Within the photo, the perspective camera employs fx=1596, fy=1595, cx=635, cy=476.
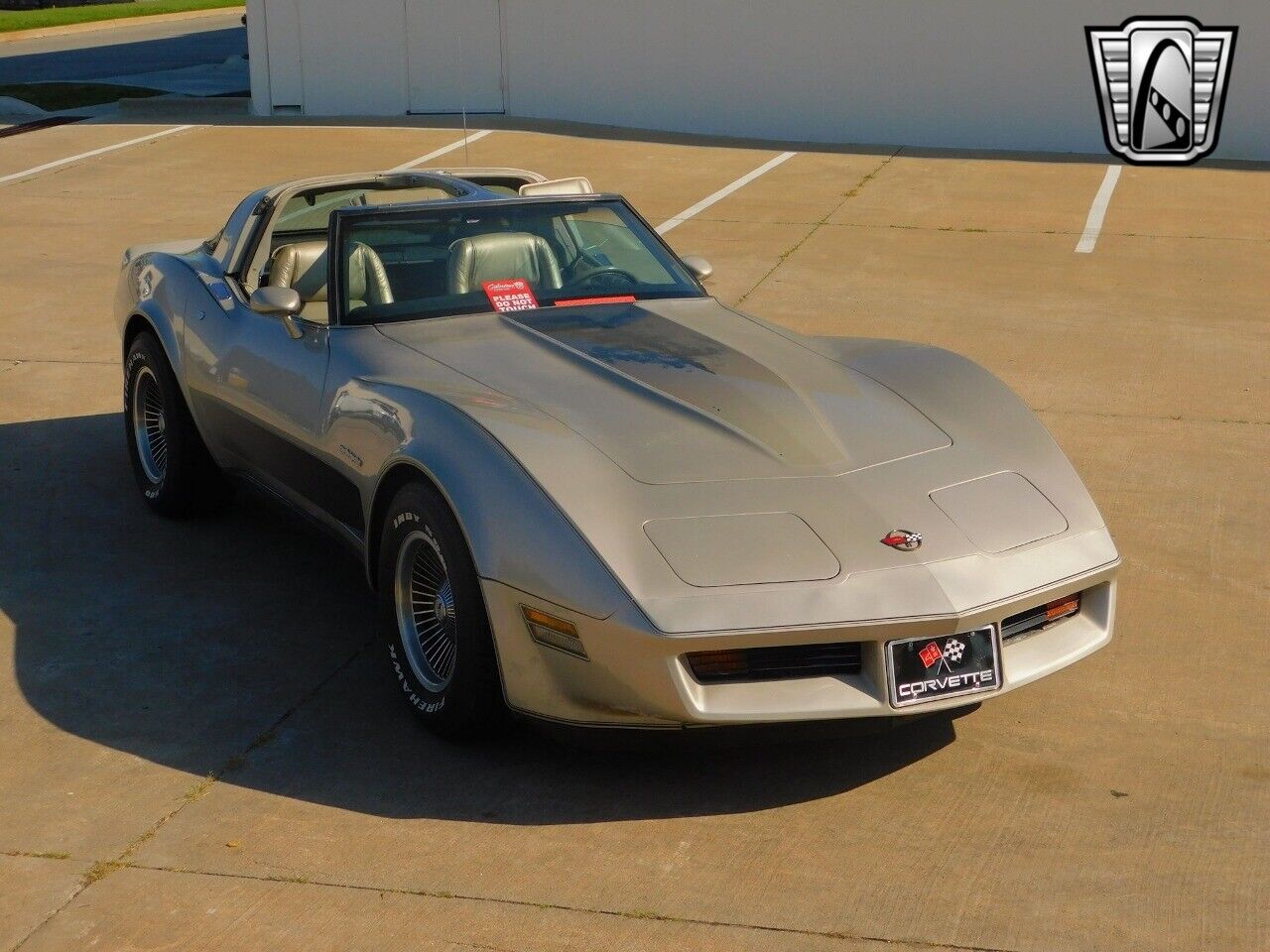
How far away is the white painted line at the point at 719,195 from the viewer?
12.8 metres

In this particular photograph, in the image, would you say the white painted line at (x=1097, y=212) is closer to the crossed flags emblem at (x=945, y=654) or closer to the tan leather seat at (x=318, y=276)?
the tan leather seat at (x=318, y=276)

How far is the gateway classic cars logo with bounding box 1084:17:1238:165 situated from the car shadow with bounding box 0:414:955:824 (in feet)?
39.1

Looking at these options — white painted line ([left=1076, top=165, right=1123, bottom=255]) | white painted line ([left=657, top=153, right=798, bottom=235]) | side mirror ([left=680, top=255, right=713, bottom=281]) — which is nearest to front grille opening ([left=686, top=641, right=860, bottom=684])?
side mirror ([left=680, top=255, right=713, bottom=281])

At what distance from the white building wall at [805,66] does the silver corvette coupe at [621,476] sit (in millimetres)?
11391

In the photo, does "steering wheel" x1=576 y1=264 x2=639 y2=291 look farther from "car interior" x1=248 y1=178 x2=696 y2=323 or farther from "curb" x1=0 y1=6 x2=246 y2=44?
"curb" x1=0 y1=6 x2=246 y2=44

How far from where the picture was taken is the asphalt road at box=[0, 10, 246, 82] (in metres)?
25.9

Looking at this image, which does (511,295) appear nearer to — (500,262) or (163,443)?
(500,262)

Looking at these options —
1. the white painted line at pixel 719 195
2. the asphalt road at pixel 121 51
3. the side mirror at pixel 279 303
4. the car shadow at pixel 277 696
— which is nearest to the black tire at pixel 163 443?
the car shadow at pixel 277 696

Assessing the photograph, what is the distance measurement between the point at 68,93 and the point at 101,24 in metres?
17.4

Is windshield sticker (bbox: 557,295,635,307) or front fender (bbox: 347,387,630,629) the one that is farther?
windshield sticker (bbox: 557,295,635,307)

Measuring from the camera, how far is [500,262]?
18.3ft

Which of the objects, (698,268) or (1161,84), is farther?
(1161,84)

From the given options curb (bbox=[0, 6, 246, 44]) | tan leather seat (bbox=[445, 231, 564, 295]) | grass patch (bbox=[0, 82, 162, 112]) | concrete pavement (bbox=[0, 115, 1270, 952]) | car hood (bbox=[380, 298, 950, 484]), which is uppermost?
curb (bbox=[0, 6, 246, 44])

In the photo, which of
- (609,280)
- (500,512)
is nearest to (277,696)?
(500,512)
